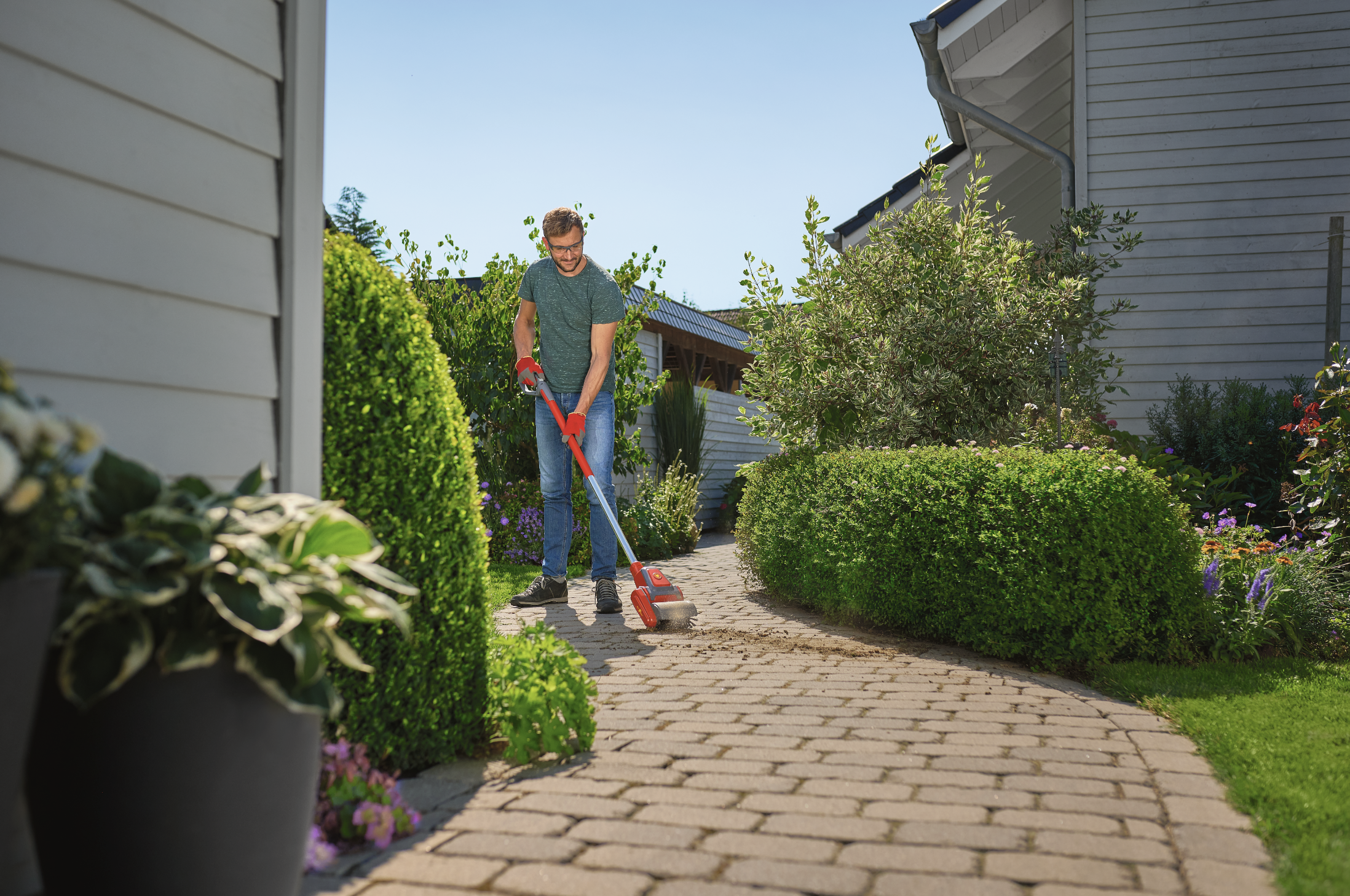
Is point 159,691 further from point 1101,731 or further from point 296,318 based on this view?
point 1101,731

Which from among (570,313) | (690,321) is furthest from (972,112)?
(690,321)

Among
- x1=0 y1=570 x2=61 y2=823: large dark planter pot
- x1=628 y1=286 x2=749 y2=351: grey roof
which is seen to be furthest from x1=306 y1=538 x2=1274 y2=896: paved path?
x1=628 y1=286 x2=749 y2=351: grey roof

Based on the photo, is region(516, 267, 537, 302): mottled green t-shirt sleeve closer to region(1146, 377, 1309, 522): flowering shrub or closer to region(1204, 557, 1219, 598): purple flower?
region(1204, 557, 1219, 598): purple flower

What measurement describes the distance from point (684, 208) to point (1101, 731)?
12.8m

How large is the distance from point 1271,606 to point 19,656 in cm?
456

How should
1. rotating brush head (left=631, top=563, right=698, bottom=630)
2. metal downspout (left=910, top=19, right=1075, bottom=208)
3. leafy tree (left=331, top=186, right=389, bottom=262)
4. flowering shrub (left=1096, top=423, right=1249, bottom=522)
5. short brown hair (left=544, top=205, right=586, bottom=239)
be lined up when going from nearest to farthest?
rotating brush head (left=631, top=563, right=698, bottom=630)
short brown hair (left=544, top=205, right=586, bottom=239)
flowering shrub (left=1096, top=423, right=1249, bottom=522)
metal downspout (left=910, top=19, right=1075, bottom=208)
leafy tree (left=331, top=186, right=389, bottom=262)

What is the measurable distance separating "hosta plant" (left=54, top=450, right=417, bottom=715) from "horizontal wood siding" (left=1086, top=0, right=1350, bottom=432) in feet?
25.4

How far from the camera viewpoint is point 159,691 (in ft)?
4.69

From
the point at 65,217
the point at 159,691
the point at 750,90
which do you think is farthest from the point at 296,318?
the point at 750,90

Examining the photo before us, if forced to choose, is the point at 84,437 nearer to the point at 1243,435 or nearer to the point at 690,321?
the point at 1243,435

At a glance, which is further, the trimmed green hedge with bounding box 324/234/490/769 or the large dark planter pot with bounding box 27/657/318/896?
the trimmed green hedge with bounding box 324/234/490/769

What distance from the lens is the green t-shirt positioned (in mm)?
5559

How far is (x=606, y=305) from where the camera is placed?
218 inches

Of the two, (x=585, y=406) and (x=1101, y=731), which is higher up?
(x=585, y=406)
